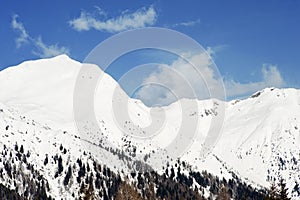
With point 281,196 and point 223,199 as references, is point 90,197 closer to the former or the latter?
point 223,199

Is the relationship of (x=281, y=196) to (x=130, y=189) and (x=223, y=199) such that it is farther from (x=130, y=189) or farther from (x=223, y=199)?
(x=130, y=189)

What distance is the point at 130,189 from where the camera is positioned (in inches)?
3100

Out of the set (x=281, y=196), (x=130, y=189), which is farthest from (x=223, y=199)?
(x=130, y=189)

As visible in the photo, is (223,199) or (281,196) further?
(223,199)

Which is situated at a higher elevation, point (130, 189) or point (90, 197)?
point (130, 189)

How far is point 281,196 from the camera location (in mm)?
60781

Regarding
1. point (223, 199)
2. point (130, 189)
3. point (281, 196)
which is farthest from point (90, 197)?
point (281, 196)

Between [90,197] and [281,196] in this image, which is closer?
[281,196]

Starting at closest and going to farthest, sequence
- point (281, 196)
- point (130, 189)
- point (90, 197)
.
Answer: point (281, 196), point (90, 197), point (130, 189)

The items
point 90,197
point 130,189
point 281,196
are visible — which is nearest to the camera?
point 281,196

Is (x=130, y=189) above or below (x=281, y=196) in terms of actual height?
above

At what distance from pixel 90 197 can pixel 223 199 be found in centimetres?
1866

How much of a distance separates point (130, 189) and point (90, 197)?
1392cm

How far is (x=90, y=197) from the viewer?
216ft
